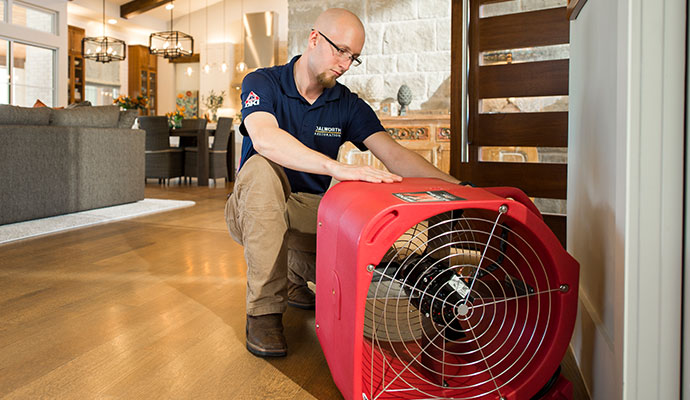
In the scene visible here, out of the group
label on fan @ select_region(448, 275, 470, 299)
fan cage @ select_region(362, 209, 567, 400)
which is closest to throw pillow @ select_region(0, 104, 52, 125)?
fan cage @ select_region(362, 209, 567, 400)

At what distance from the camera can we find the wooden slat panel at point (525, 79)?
2350 millimetres

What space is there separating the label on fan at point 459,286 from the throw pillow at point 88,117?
3.56m

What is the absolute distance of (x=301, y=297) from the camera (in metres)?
1.69

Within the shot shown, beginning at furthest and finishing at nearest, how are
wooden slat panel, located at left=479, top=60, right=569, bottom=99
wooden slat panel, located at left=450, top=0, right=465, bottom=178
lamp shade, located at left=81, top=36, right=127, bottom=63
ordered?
lamp shade, located at left=81, top=36, right=127, bottom=63 → wooden slat panel, located at left=450, top=0, right=465, bottom=178 → wooden slat panel, located at left=479, top=60, right=569, bottom=99

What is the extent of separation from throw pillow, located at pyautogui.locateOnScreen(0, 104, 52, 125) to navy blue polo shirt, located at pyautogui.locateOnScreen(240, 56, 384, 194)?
248 centimetres

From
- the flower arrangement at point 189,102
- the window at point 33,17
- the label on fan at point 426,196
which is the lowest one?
the label on fan at point 426,196

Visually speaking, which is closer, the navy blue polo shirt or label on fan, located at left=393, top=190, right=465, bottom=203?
label on fan, located at left=393, top=190, right=465, bottom=203

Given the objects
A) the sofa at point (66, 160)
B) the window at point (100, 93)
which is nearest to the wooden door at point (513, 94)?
the sofa at point (66, 160)

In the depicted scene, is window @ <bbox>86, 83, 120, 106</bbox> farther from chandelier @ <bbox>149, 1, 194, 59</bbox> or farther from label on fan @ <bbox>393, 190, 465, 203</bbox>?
label on fan @ <bbox>393, 190, 465, 203</bbox>

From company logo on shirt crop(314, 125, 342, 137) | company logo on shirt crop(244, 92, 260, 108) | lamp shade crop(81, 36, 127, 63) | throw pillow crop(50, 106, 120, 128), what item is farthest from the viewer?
lamp shade crop(81, 36, 127, 63)

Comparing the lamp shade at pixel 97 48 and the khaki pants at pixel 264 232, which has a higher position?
the lamp shade at pixel 97 48

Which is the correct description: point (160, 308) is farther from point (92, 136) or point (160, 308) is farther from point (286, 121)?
point (92, 136)

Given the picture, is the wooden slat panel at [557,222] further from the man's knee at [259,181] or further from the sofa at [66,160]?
the sofa at [66,160]

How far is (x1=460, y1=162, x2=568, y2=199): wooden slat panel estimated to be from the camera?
2.38 meters
